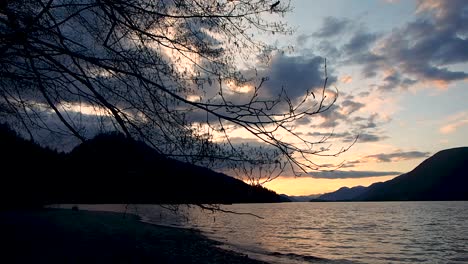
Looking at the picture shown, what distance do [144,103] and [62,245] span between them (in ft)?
59.4

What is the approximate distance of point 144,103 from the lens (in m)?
4.38

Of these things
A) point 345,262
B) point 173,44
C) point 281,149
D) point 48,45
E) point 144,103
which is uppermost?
point 173,44

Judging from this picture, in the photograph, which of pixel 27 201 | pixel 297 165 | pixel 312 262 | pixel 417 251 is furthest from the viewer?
pixel 27 201

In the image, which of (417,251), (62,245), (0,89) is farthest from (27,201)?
(0,89)

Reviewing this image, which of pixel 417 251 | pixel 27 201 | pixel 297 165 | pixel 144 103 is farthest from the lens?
pixel 27 201

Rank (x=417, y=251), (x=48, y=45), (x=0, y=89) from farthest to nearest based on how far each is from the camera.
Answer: (x=417, y=251), (x=0, y=89), (x=48, y=45)

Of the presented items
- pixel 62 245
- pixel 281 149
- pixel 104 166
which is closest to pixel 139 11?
pixel 104 166

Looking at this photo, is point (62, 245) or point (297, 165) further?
point (62, 245)

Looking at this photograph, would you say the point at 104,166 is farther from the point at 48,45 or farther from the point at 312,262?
the point at 312,262

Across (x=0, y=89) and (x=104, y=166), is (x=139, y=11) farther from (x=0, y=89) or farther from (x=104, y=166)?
(x=0, y=89)

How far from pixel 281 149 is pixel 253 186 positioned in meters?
0.46

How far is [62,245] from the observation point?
1994 cm

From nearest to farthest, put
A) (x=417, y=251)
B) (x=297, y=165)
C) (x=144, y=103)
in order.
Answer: (x=297, y=165) < (x=144, y=103) < (x=417, y=251)

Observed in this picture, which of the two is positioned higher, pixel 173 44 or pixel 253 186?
pixel 173 44
